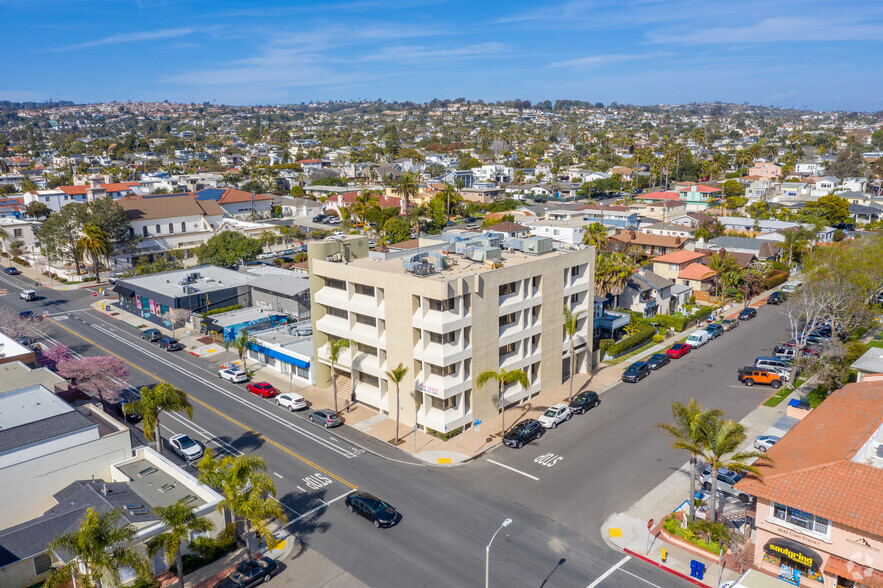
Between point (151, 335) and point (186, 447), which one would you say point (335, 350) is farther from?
point (151, 335)

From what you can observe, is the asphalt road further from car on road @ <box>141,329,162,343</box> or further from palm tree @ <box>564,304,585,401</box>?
car on road @ <box>141,329,162,343</box>

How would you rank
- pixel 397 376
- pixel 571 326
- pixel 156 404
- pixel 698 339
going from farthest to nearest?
pixel 698 339
pixel 571 326
pixel 397 376
pixel 156 404

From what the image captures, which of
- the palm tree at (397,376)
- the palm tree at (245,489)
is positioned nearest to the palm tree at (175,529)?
the palm tree at (245,489)

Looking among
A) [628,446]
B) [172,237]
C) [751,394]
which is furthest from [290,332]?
[172,237]

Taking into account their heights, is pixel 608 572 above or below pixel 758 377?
below

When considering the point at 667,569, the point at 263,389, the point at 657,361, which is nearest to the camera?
the point at 667,569

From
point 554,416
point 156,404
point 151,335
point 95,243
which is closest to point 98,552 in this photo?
point 156,404
